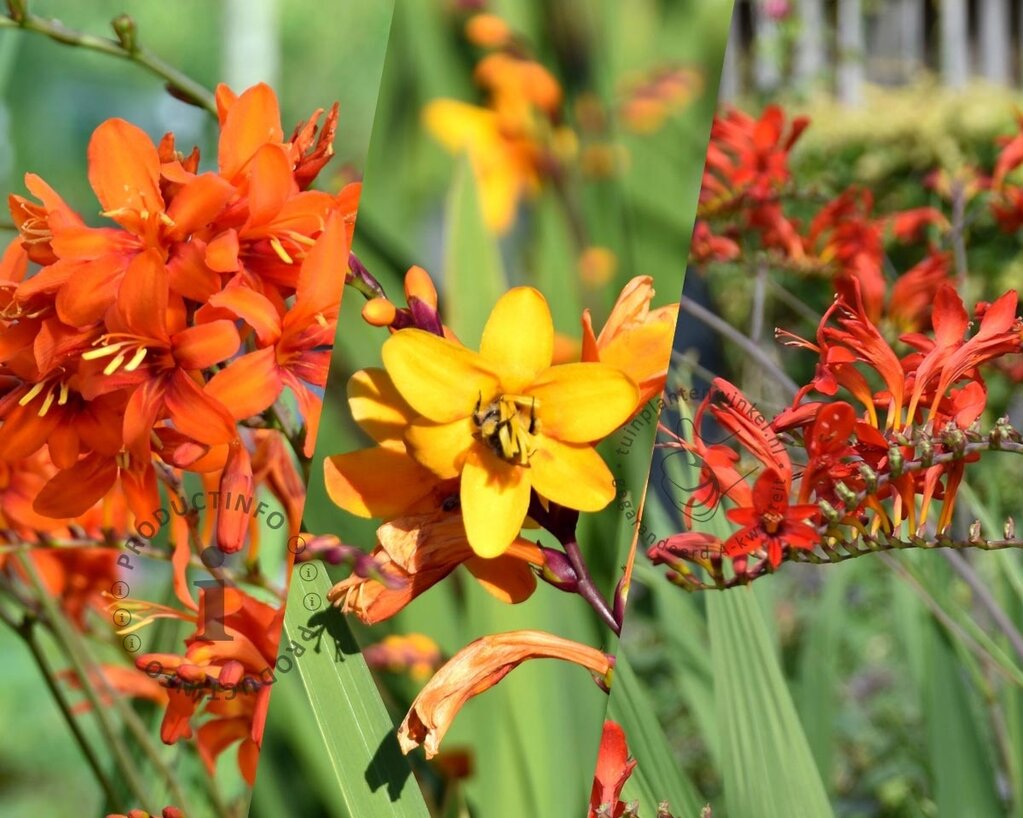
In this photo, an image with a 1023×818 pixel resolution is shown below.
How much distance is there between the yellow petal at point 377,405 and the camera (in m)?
0.40

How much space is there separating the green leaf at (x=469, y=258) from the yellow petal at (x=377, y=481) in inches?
2.0

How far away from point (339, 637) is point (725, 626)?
274 millimetres

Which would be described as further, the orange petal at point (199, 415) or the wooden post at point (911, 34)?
the wooden post at point (911, 34)

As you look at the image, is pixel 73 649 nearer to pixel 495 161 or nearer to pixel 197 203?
pixel 197 203

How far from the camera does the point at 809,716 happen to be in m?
1.01

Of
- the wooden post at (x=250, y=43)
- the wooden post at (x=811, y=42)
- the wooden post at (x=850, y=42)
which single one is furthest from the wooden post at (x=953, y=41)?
the wooden post at (x=250, y=43)

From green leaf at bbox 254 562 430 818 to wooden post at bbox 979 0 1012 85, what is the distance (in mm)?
3836

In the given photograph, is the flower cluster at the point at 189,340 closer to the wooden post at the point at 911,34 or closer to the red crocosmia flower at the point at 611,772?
the red crocosmia flower at the point at 611,772

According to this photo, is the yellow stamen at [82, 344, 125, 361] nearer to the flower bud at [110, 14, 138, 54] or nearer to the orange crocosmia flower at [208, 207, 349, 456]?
the orange crocosmia flower at [208, 207, 349, 456]

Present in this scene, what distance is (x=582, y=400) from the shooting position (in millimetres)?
386

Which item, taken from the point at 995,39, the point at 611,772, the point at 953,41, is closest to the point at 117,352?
the point at 611,772

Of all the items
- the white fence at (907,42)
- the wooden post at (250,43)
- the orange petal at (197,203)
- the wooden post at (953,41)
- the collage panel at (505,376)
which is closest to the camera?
the collage panel at (505,376)

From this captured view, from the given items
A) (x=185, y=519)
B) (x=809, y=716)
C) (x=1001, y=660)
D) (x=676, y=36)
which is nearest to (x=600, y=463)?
(x=676, y=36)

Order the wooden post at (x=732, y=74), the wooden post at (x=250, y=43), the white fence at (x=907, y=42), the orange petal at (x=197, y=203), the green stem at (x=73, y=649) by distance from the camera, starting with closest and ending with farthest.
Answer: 1. the orange petal at (x=197, y=203)
2. the green stem at (x=73, y=649)
3. the wooden post at (x=250, y=43)
4. the wooden post at (x=732, y=74)
5. the white fence at (x=907, y=42)
